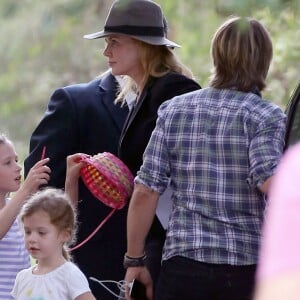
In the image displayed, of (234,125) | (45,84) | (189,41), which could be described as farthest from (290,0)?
(45,84)

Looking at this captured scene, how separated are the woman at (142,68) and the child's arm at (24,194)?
0.32 m

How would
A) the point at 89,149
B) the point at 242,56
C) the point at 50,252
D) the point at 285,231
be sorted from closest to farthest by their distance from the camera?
the point at 285,231 → the point at 242,56 → the point at 50,252 → the point at 89,149

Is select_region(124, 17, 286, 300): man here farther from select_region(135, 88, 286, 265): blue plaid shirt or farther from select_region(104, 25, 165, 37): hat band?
select_region(104, 25, 165, 37): hat band

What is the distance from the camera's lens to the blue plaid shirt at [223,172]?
385cm

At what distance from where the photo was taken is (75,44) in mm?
13406

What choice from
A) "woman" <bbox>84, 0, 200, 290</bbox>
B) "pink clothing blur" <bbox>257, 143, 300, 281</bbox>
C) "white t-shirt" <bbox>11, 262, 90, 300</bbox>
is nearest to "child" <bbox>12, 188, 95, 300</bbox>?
"white t-shirt" <bbox>11, 262, 90, 300</bbox>

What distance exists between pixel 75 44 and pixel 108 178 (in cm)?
927

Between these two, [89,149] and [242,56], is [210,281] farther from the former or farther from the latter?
[89,149]

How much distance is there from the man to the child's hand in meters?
0.52

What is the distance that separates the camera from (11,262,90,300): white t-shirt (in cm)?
396

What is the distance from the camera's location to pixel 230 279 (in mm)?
3828

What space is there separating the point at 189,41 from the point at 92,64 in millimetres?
7467

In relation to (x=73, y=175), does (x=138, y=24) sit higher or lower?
higher

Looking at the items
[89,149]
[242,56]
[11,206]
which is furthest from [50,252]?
[242,56]
